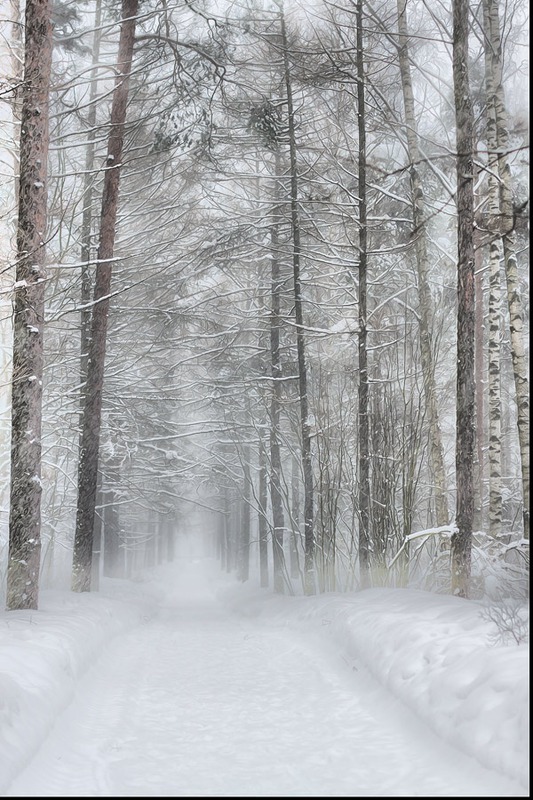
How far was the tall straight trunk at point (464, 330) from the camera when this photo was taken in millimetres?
8305

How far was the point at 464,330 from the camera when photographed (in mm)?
8562

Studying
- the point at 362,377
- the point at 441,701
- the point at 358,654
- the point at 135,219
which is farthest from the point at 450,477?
the point at 441,701

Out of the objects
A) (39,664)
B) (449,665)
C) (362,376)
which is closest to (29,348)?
(39,664)

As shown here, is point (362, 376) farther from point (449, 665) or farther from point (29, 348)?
point (449, 665)

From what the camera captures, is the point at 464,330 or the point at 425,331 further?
the point at 425,331

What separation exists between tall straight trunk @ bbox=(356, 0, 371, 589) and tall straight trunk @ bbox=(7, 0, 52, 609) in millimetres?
5272

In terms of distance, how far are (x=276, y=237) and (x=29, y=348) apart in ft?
30.6

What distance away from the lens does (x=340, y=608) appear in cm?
937

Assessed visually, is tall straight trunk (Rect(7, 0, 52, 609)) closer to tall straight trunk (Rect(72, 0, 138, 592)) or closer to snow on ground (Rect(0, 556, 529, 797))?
snow on ground (Rect(0, 556, 529, 797))

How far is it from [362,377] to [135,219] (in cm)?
626

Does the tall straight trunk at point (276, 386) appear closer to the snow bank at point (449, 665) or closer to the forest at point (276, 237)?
the forest at point (276, 237)

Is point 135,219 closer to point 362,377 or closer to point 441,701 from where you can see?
point 362,377

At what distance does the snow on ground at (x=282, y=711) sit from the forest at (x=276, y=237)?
4.24 feet

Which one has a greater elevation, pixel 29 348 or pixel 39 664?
pixel 29 348
